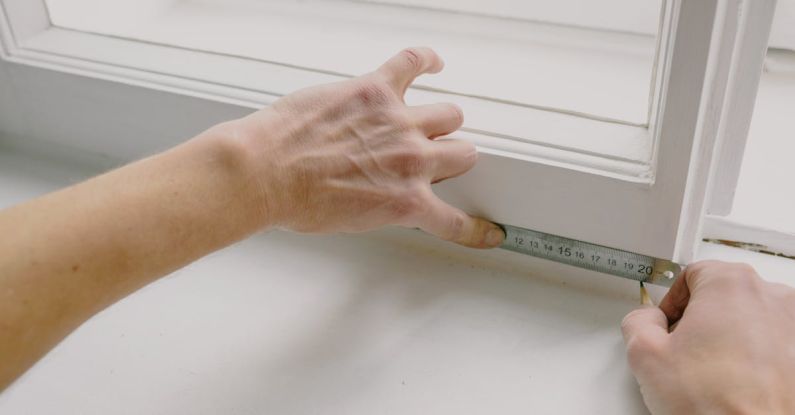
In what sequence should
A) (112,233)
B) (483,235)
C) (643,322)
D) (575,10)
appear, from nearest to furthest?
(112,233)
(643,322)
(483,235)
(575,10)

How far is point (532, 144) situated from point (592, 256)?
15 cm

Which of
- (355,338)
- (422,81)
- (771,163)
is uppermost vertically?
(422,81)

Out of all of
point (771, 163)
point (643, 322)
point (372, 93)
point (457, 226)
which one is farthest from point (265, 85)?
point (771, 163)

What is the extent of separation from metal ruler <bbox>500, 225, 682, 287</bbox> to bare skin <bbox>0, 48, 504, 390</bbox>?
0.03m

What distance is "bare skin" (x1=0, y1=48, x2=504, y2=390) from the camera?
0.66 meters

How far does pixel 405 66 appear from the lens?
2.77ft

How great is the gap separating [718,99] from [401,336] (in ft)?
1.37

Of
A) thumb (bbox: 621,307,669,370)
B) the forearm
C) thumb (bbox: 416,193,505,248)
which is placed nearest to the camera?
the forearm

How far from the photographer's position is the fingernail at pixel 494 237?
0.91 metres

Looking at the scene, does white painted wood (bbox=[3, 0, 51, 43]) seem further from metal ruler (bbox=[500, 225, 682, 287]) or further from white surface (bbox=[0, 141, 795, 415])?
metal ruler (bbox=[500, 225, 682, 287])

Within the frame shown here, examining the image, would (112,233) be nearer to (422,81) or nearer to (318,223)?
(318,223)

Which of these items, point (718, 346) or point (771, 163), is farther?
point (771, 163)

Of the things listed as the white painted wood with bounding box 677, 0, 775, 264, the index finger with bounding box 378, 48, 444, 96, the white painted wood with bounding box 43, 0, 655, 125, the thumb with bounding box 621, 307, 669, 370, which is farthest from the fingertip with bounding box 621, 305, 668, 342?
the index finger with bounding box 378, 48, 444, 96

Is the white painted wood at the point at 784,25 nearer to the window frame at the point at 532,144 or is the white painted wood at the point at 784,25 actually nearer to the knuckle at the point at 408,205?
the window frame at the point at 532,144
